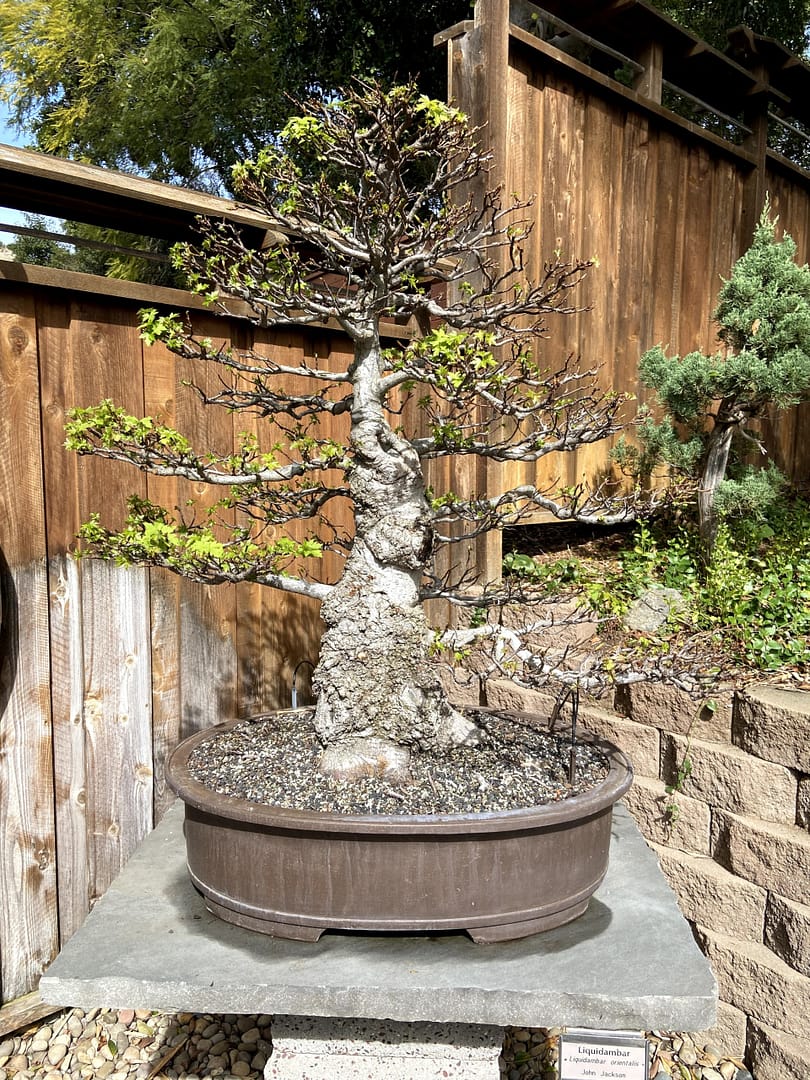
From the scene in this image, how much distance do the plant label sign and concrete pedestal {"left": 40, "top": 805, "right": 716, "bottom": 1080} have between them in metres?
0.09

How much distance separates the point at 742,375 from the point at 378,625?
1739 mm

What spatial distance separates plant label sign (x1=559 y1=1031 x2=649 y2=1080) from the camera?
1278 mm

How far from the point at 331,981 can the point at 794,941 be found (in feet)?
4.32

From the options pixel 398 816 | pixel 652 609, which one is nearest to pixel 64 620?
pixel 398 816

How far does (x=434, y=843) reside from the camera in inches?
50.8

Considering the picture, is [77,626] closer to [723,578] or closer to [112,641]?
Result: [112,641]

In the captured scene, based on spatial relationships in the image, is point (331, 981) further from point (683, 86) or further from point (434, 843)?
point (683, 86)

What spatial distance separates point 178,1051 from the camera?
7.32ft

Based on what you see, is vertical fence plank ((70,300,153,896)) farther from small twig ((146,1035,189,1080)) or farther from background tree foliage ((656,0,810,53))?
background tree foliage ((656,0,810,53))

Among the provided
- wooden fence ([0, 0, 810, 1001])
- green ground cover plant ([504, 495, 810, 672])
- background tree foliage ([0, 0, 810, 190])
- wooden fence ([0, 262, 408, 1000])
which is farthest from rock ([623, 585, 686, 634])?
background tree foliage ([0, 0, 810, 190])

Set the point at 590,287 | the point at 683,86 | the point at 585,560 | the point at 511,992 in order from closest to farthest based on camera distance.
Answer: the point at 511,992, the point at 590,287, the point at 585,560, the point at 683,86

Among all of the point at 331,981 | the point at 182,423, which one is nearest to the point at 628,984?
the point at 331,981

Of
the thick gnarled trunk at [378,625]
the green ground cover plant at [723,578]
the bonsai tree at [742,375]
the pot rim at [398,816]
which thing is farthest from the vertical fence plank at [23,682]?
the bonsai tree at [742,375]

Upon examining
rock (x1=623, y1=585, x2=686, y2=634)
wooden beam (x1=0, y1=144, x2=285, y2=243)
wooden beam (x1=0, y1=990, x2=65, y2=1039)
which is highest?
wooden beam (x1=0, y1=144, x2=285, y2=243)
